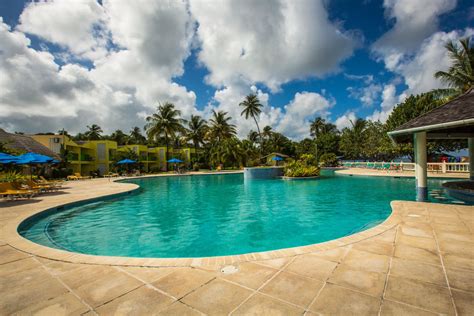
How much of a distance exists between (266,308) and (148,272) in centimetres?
175

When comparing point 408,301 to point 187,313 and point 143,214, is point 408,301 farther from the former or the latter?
point 143,214

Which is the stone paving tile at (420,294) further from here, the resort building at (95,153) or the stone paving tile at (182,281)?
the resort building at (95,153)

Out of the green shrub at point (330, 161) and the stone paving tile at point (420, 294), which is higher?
the green shrub at point (330, 161)

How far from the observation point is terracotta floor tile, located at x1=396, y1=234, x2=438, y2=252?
372 centimetres

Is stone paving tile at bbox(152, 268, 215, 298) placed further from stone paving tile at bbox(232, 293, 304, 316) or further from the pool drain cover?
stone paving tile at bbox(232, 293, 304, 316)

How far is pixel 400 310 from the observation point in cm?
217

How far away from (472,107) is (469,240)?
5.65 metres

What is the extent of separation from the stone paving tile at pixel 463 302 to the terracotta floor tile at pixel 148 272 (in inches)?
127

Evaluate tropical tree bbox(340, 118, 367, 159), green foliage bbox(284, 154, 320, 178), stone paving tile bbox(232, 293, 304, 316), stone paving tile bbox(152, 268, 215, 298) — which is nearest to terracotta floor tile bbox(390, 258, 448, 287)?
stone paving tile bbox(232, 293, 304, 316)

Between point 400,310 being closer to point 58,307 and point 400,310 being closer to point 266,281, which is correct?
point 266,281

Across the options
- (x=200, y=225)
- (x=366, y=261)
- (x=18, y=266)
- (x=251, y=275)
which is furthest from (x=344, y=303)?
(x=200, y=225)

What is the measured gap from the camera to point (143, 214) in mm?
8898

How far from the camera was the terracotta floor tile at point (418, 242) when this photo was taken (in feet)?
12.2

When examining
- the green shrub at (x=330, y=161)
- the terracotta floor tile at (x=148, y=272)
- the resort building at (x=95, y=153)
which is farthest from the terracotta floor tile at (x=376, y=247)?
the green shrub at (x=330, y=161)
